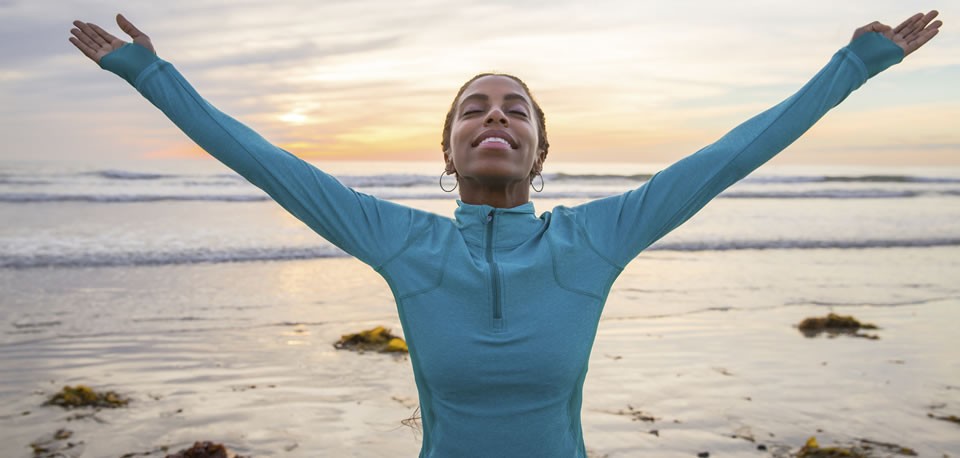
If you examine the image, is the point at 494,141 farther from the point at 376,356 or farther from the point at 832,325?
the point at 832,325

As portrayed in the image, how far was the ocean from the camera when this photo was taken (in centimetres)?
505

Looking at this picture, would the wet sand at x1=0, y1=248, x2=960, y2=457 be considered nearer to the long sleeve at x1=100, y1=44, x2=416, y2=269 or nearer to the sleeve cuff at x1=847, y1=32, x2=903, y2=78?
the long sleeve at x1=100, y1=44, x2=416, y2=269

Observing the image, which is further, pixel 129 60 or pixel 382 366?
pixel 382 366

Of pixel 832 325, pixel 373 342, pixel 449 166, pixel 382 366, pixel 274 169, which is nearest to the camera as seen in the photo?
pixel 274 169

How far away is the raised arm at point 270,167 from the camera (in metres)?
1.90

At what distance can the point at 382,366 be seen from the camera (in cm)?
641

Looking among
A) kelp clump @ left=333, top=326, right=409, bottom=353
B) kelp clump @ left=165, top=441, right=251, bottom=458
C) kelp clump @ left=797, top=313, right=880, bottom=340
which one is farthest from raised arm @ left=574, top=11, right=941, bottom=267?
kelp clump @ left=797, top=313, right=880, bottom=340

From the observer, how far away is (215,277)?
10.8 meters

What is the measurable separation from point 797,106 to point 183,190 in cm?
2769

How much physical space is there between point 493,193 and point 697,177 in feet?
1.79

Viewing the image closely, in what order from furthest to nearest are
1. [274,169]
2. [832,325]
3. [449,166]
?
[832,325] < [449,166] < [274,169]

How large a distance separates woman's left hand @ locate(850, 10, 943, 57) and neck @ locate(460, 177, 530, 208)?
1.04m

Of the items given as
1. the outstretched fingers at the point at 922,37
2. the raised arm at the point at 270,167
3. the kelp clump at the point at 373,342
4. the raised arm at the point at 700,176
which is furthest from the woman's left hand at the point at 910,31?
the kelp clump at the point at 373,342

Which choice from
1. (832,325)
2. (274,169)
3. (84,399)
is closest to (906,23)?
(274,169)
